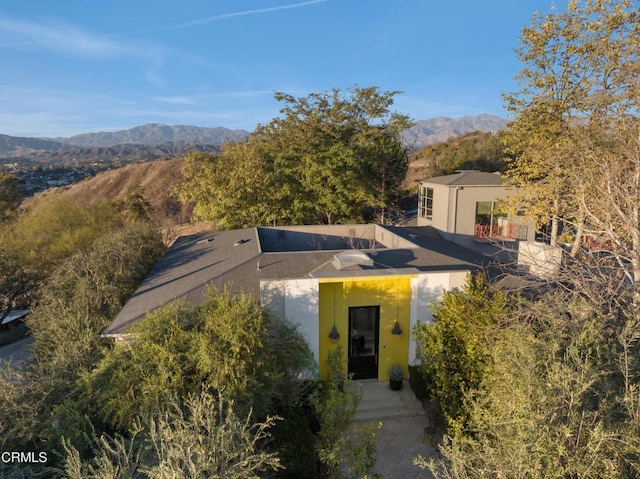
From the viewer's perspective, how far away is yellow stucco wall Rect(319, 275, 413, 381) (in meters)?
12.2

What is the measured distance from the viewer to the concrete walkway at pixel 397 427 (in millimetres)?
9344

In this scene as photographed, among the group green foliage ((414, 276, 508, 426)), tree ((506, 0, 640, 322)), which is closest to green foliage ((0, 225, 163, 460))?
green foliage ((414, 276, 508, 426))

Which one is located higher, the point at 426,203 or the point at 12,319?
the point at 426,203

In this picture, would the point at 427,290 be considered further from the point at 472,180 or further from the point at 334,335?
the point at 472,180

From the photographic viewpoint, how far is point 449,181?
70.7 ft

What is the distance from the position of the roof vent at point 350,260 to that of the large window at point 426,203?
12921 millimetres

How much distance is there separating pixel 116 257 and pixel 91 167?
4318 inches

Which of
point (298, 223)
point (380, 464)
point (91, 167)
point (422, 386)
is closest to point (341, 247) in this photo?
point (298, 223)

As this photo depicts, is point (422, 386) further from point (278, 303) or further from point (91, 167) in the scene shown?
point (91, 167)

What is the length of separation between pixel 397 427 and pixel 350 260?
191 inches

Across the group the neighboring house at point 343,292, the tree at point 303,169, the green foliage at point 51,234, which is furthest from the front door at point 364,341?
the green foliage at point 51,234

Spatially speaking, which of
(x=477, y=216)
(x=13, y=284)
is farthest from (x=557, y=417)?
(x=13, y=284)

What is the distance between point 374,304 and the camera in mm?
12383

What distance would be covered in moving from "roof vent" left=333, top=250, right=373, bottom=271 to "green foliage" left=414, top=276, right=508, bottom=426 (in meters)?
2.54
